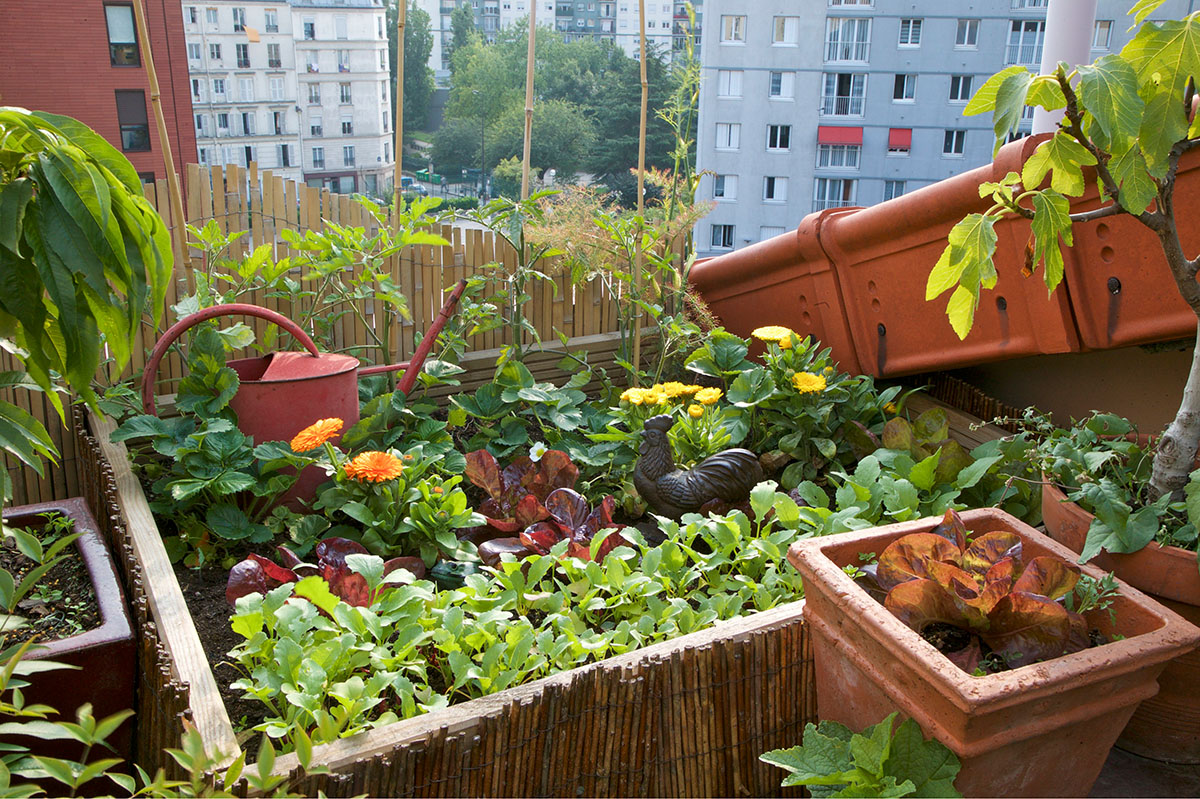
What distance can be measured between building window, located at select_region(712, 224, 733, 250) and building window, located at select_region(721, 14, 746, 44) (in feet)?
3.56

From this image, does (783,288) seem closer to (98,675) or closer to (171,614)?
(171,614)

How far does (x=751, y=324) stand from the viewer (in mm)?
2826

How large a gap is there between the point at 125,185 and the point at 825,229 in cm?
184

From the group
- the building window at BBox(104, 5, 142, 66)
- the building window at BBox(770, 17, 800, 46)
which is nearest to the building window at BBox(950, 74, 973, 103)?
the building window at BBox(770, 17, 800, 46)

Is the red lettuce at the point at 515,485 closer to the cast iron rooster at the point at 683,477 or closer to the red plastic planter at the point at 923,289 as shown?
the cast iron rooster at the point at 683,477

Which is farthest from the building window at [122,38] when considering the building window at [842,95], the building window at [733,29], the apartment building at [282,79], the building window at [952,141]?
the building window at [952,141]

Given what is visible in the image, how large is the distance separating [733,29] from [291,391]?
2916mm

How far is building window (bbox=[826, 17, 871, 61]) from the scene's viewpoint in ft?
13.8

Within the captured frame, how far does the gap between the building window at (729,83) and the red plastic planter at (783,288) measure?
1.16 meters

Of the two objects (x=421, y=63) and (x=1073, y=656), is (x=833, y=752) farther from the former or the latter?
(x=421, y=63)

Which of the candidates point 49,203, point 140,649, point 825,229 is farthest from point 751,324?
point 49,203

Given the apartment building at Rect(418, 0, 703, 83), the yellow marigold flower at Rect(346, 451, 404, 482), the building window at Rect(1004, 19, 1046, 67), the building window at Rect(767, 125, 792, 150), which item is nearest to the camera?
the yellow marigold flower at Rect(346, 451, 404, 482)

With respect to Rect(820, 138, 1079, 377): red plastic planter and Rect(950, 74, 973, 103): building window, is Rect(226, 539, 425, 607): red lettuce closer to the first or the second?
Rect(820, 138, 1079, 377): red plastic planter

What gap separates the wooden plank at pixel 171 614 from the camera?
1.21 metres
